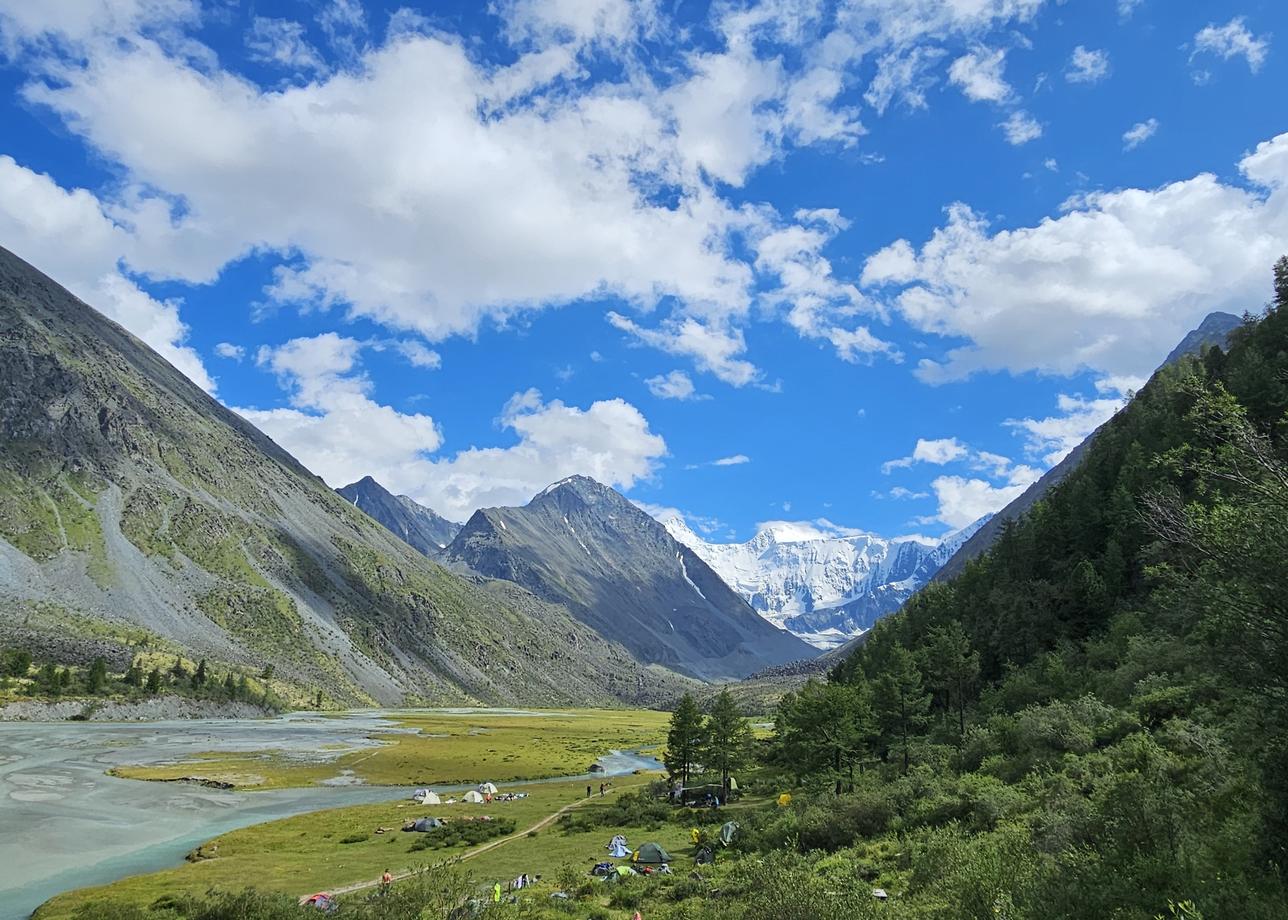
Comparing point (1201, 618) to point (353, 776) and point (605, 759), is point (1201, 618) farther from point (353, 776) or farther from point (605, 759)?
point (605, 759)

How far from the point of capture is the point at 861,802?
3800cm

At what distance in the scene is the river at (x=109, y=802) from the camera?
46188 millimetres

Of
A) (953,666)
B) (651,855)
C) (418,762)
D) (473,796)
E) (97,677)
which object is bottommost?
(418,762)

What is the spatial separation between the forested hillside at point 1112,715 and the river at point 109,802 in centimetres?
4285

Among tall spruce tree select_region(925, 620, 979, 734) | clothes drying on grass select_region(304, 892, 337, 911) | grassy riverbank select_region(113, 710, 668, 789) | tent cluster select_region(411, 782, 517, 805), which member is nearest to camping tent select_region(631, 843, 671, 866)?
clothes drying on grass select_region(304, 892, 337, 911)

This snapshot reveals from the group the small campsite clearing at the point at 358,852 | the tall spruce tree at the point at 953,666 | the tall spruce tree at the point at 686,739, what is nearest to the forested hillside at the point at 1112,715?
the tall spruce tree at the point at 953,666

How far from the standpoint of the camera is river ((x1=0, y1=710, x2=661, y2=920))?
4619cm

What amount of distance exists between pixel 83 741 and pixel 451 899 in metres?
123

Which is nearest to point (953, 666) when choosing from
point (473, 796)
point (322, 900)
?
point (473, 796)

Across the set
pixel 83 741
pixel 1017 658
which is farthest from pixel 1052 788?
pixel 83 741

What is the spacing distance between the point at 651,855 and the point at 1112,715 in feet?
90.0

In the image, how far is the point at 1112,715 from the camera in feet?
128

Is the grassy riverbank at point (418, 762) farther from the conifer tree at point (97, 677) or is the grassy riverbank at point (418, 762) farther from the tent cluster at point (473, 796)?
the conifer tree at point (97, 677)

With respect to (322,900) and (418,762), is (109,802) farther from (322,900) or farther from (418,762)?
(322,900)
